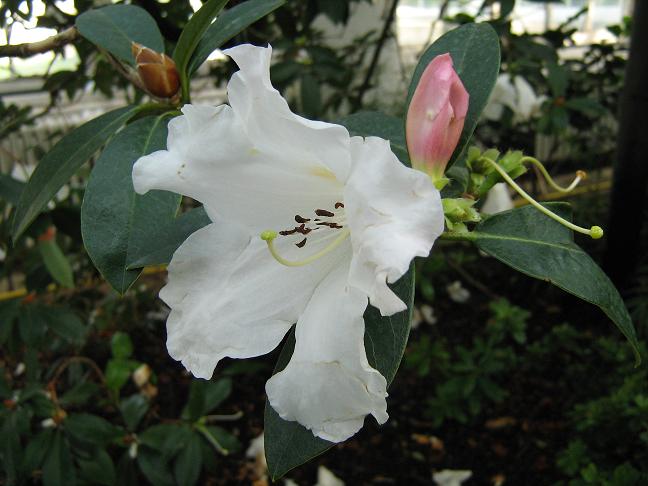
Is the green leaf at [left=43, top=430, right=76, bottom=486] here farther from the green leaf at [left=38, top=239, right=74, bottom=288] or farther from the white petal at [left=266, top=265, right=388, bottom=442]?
the white petal at [left=266, top=265, right=388, bottom=442]

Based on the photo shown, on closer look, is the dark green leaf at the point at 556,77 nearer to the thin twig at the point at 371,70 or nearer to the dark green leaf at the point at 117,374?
the thin twig at the point at 371,70

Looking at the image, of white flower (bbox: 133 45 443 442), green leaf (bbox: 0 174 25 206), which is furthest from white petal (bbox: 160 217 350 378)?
green leaf (bbox: 0 174 25 206)

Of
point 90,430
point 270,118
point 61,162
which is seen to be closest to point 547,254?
point 270,118

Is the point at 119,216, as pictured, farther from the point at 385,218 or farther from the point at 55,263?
the point at 55,263

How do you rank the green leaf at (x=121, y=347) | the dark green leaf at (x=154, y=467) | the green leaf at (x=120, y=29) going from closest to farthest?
the green leaf at (x=120, y=29) < the dark green leaf at (x=154, y=467) < the green leaf at (x=121, y=347)

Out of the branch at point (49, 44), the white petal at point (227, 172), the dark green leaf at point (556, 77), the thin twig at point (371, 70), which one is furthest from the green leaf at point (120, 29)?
the dark green leaf at point (556, 77)
